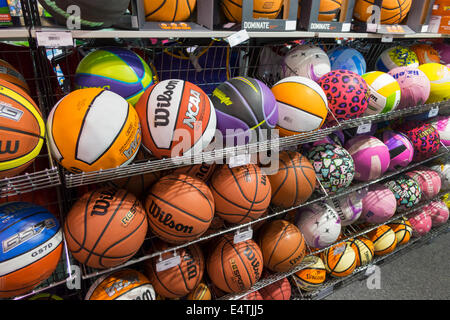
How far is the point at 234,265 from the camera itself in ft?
5.50

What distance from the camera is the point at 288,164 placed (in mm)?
1721

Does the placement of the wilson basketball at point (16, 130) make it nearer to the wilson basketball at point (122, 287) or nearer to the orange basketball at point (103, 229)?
the orange basketball at point (103, 229)

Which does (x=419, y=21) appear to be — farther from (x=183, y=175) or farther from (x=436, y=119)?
(x=183, y=175)

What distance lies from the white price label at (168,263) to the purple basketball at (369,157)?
4.91 feet

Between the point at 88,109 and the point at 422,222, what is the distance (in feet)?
10.3

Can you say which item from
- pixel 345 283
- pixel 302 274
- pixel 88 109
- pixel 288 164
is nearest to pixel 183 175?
pixel 88 109

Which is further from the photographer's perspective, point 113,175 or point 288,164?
point 288,164

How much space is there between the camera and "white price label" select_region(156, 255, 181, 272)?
151cm

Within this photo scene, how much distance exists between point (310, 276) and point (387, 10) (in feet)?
6.59

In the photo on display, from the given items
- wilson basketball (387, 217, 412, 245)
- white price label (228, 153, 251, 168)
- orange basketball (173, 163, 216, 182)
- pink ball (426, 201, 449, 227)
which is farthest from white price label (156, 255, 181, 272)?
pink ball (426, 201, 449, 227)

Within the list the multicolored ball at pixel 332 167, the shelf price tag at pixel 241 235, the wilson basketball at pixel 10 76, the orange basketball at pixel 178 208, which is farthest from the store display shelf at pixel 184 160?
the shelf price tag at pixel 241 235

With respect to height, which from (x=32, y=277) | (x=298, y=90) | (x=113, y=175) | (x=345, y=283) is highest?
(x=298, y=90)

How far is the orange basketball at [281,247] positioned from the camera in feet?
5.99

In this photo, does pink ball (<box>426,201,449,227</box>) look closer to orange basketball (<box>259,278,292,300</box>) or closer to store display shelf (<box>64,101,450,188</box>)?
store display shelf (<box>64,101,450,188</box>)
